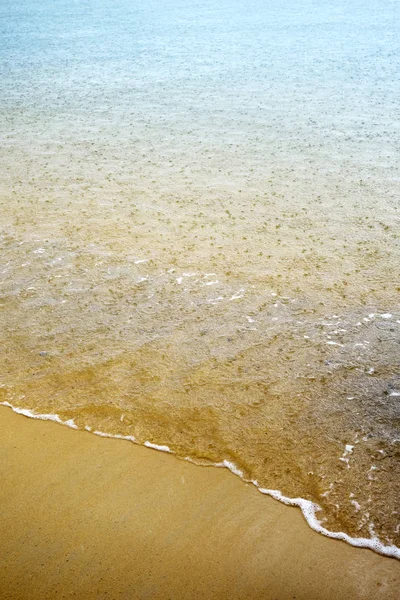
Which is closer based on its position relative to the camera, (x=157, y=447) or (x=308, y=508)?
(x=308, y=508)

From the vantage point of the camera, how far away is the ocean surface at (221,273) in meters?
2.46

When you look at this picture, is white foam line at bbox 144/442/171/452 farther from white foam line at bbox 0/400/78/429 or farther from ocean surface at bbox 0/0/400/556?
white foam line at bbox 0/400/78/429

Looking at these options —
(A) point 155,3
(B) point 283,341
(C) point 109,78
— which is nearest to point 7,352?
(B) point 283,341

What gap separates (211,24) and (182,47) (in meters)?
2.26

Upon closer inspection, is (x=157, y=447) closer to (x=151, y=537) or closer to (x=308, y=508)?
(x=151, y=537)

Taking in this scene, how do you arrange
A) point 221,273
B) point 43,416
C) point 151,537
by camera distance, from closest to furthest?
point 151,537, point 43,416, point 221,273

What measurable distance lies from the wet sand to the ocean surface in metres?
0.09

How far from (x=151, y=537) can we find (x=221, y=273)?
1.85 metres

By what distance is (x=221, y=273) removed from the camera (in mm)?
3600

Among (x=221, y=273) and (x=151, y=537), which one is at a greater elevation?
(x=221, y=273)

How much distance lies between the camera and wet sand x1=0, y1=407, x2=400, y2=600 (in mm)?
Answer: 1896

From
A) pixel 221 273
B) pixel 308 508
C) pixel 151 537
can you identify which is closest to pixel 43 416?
pixel 151 537

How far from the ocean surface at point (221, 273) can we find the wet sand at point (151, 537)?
95mm

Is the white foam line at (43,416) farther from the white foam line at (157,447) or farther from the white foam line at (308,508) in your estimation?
the white foam line at (157,447)
